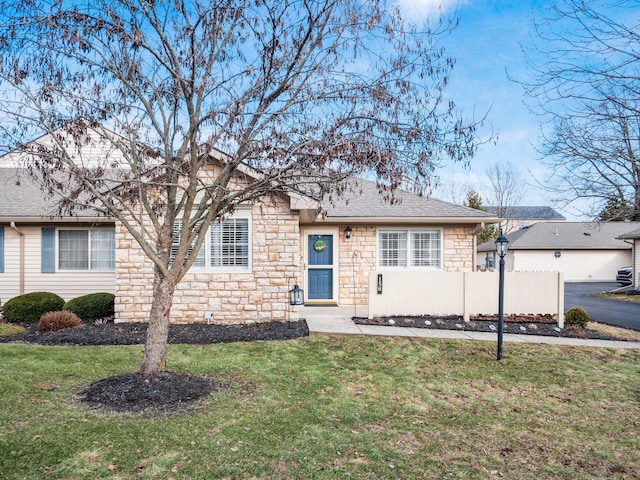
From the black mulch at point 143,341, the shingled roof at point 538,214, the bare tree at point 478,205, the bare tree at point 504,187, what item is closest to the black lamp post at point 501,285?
the black mulch at point 143,341

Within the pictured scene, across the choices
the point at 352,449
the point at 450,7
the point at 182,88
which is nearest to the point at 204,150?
the point at 182,88

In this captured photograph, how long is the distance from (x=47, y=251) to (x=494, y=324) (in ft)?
37.4

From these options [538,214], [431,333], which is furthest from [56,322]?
[538,214]

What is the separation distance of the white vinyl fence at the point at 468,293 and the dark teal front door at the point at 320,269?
2417 mm

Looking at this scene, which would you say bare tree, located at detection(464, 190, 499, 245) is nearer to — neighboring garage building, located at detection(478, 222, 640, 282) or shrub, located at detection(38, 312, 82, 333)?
neighboring garage building, located at detection(478, 222, 640, 282)

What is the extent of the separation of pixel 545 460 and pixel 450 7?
487 cm

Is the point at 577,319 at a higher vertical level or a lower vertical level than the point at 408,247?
lower

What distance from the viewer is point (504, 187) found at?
1328 inches

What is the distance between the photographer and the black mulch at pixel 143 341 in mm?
4969

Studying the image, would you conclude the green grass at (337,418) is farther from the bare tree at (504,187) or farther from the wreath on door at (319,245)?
the bare tree at (504,187)

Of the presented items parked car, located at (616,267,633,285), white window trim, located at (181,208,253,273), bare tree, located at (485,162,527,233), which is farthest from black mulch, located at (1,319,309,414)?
bare tree, located at (485,162,527,233)

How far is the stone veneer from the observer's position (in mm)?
9531

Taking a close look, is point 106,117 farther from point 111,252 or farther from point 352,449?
point 111,252

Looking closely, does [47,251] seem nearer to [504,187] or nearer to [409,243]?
[409,243]
